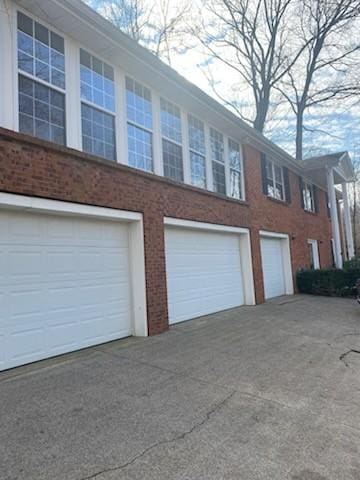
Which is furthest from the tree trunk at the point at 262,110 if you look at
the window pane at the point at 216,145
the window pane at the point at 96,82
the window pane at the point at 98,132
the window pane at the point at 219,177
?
the window pane at the point at 98,132

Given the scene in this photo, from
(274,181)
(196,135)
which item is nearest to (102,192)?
(196,135)

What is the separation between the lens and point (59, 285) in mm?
5238

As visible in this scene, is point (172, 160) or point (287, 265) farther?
point (287, 265)

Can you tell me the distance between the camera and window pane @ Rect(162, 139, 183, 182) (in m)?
7.62

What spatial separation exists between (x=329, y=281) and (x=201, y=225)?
284 inches

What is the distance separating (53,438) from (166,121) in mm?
6783

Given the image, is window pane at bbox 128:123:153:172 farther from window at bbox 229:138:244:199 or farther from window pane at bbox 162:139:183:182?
window at bbox 229:138:244:199

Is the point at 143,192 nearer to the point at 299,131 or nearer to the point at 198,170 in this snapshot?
the point at 198,170

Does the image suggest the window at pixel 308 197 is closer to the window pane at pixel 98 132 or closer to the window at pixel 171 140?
the window at pixel 171 140

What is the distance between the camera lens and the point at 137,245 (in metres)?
6.46

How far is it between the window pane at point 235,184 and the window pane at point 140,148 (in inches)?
141

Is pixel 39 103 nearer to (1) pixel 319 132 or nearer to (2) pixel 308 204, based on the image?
(2) pixel 308 204

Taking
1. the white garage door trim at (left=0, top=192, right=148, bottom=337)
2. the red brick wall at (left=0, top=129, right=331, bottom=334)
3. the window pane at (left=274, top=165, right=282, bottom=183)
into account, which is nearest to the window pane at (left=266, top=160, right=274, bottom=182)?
the window pane at (left=274, top=165, right=282, bottom=183)

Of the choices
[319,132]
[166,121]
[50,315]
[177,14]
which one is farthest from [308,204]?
[50,315]
